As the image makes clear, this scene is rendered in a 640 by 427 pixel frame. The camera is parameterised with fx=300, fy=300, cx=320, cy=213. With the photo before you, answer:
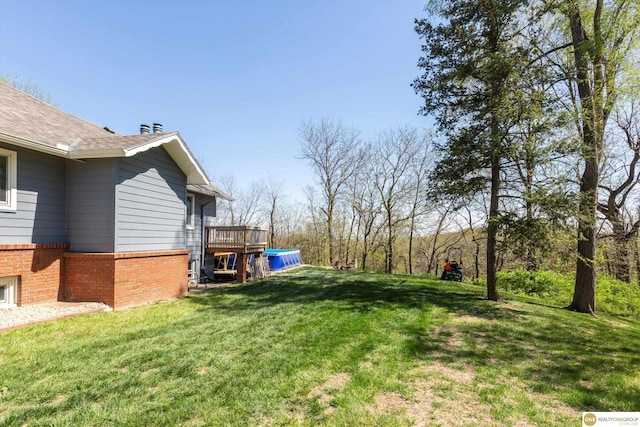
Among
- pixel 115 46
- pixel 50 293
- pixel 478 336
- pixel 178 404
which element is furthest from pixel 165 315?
pixel 115 46

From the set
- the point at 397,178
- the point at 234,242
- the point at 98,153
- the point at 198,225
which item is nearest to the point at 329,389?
the point at 98,153

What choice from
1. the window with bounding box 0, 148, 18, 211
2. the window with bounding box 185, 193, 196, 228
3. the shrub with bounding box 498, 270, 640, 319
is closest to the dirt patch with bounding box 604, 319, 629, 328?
the shrub with bounding box 498, 270, 640, 319

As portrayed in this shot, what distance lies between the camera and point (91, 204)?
6977 millimetres

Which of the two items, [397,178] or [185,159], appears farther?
[397,178]

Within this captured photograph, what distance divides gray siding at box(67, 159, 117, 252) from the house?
2cm

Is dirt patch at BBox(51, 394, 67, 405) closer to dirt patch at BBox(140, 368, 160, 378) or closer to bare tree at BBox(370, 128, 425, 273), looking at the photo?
dirt patch at BBox(140, 368, 160, 378)

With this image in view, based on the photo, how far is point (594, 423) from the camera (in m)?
3.04

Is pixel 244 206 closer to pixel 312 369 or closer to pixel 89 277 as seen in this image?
pixel 89 277

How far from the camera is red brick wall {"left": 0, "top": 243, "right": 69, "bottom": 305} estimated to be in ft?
19.5

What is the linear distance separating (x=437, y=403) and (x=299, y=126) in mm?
25584

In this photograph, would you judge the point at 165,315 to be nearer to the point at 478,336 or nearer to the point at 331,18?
the point at 478,336

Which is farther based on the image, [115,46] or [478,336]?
[115,46]

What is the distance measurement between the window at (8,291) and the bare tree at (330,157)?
66.2ft

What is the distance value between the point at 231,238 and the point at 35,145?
22.1ft
